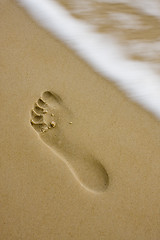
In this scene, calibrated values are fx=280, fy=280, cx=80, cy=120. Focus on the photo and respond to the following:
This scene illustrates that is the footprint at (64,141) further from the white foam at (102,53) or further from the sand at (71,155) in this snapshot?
the white foam at (102,53)

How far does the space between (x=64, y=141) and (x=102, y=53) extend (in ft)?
1.98

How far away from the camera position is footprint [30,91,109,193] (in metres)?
1.22

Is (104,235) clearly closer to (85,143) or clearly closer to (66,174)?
(66,174)

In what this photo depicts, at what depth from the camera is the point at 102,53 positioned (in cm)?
159

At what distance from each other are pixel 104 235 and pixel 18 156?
0.49m

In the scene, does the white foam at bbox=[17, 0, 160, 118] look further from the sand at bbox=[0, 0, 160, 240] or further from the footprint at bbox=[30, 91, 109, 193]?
the footprint at bbox=[30, 91, 109, 193]

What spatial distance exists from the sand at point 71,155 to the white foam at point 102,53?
7 centimetres

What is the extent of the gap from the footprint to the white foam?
0.34 m

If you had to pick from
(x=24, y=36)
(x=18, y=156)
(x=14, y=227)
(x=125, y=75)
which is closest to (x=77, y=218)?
(x=14, y=227)

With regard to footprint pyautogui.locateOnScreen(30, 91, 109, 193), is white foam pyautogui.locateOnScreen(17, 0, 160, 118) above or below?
above

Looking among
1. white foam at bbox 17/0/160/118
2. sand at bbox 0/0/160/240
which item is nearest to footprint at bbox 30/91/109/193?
sand at bbox 0/0/160/240

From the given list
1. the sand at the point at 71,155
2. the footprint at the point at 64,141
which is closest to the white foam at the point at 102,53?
the sand at the point at 71,155

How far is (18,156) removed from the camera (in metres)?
1.24

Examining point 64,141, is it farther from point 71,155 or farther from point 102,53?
point 102,53
